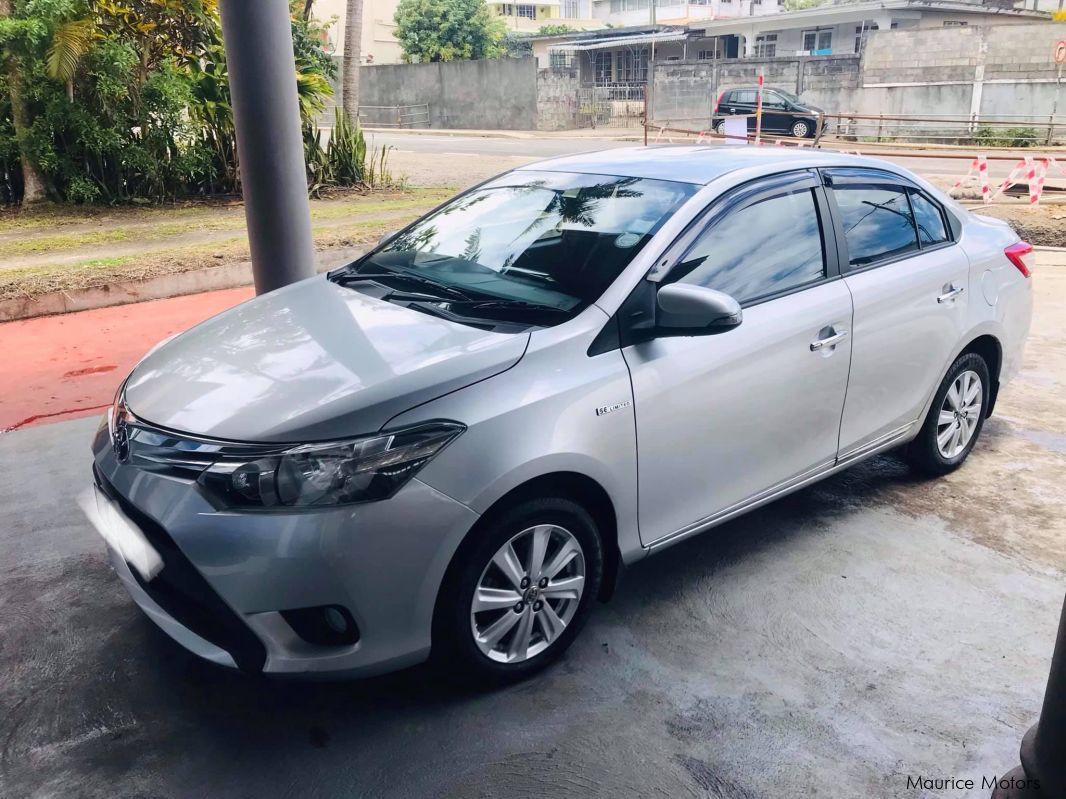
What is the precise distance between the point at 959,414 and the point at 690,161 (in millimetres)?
2007

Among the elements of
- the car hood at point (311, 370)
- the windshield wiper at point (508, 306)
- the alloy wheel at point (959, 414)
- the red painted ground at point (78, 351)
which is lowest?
the red painted ground at point (78, 351)

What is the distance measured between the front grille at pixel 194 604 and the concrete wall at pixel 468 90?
119ft

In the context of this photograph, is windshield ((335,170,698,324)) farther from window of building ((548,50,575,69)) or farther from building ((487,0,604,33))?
building ((487,0,604,33))

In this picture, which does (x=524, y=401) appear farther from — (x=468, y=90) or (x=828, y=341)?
(x=468, y=90)

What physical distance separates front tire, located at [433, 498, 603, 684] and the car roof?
5.12 feet

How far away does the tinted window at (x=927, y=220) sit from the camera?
447cm

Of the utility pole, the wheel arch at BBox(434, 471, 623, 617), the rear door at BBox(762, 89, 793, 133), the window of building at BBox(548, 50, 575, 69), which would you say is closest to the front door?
the wheel arch at BBox(434, 471, 623, 617)

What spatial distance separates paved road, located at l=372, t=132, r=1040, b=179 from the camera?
64.0 ft

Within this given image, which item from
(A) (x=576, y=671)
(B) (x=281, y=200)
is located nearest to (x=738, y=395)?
(A) (x=576, y=671)

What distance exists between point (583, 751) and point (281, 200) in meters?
3.73

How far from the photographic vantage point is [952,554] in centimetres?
397

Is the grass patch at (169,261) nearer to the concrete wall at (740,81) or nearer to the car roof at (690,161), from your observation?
the car roof at (690,161)

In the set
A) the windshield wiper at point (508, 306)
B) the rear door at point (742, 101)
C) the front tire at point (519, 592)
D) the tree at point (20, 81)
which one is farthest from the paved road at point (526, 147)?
the front tire at point (519, 592)

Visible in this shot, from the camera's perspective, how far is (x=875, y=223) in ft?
14.0
